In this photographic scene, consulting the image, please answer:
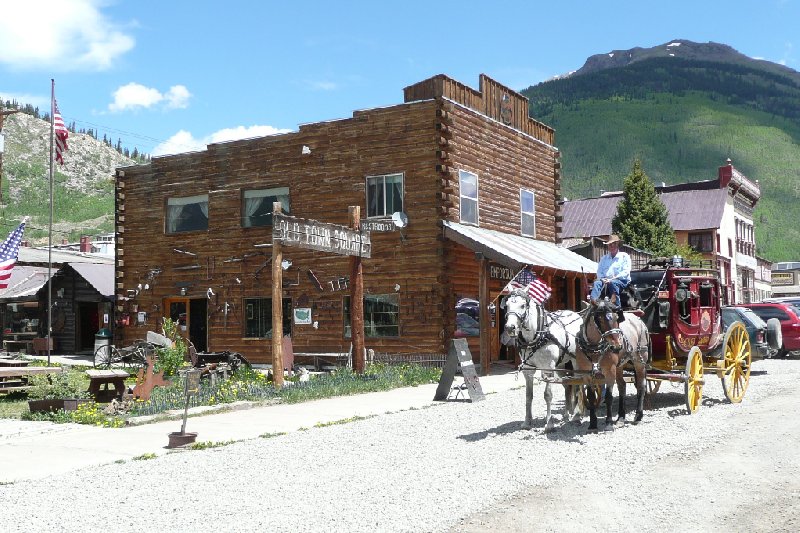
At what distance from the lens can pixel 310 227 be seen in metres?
18.4

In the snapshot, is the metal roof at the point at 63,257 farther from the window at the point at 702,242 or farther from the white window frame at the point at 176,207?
the window at the point at 702,242

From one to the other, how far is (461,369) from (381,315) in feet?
31.3

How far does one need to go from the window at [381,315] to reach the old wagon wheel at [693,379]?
1231 centimetres

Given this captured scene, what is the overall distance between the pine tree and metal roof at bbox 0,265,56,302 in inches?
1502

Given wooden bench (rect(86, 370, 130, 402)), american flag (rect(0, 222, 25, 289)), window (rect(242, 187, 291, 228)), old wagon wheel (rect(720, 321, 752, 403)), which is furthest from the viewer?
window (rect(242, 187, 291, 228))

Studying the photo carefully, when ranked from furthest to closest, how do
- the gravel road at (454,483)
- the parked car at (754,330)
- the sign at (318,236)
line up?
the parked car at (754,330) < the sign at (318,236) < the gravel road at (454,483)

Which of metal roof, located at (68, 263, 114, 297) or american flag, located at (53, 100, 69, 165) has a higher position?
american flag, located at (53, 100, 69, 165)

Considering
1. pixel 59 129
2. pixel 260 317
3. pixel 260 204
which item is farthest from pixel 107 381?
pixel 59 129

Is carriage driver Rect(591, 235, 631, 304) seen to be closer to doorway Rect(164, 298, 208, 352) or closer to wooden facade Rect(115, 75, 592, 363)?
wooden facade Rect(115, 75, 592, 363)

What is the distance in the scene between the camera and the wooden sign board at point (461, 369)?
1556 centimetres

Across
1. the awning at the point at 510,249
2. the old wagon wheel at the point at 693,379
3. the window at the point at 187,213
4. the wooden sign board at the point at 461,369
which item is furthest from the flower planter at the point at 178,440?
the window at the point at 187,213

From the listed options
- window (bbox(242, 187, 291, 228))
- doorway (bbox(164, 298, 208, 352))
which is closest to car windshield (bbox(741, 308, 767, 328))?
window (bbox(242, 187, 291, 228))

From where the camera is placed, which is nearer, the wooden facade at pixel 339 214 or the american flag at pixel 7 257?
the american flag at pixel 7 257

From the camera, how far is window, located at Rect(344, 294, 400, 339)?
24.8m
